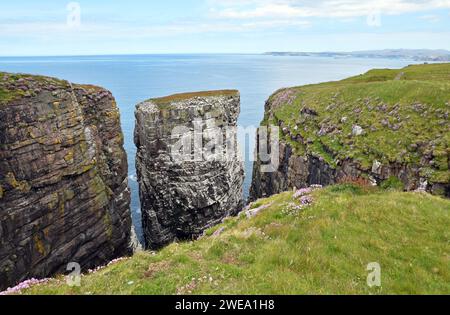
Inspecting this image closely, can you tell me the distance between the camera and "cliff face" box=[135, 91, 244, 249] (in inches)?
2160

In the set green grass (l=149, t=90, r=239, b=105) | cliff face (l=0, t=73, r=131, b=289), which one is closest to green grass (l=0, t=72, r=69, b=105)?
cliff face (l=0, t=73, r=131, b=289)

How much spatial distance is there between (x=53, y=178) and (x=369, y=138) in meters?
39.4

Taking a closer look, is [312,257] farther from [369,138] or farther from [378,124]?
[378,124]

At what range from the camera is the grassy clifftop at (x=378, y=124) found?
39.7 meters

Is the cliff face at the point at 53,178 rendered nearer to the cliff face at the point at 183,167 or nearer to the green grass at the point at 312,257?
the cliff face at the point at 183,167

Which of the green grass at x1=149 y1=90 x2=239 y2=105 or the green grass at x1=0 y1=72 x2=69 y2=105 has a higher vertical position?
the green grass at x1=0 y1=72 x2=69 y2=105

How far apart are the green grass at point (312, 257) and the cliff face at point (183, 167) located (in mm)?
35736

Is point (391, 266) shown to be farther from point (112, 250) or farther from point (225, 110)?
point (225, 110)

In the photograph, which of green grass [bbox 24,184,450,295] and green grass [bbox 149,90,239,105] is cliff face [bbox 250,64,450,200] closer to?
green grass [bbox 24,184,450,295]

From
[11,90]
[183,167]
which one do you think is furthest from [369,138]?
[11,90]

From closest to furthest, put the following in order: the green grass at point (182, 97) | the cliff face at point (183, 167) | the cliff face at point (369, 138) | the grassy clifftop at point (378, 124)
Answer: the cliff face at point (369, 138), the grassy clifftop at point (378, 124), the cliff face at point (183, 167), the green grass at point (182, 97)

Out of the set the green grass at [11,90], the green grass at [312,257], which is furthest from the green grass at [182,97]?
the green grass at [312,257]
